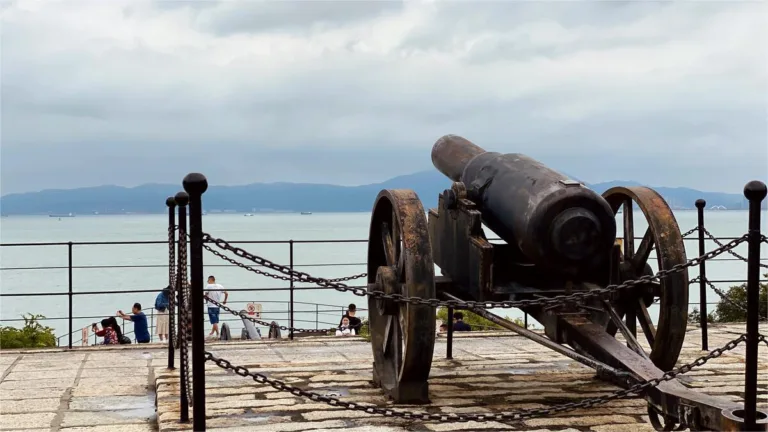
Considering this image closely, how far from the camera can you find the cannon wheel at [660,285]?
6.52 meters

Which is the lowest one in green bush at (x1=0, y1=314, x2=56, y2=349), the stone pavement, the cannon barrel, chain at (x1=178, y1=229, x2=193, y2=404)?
green bush at (x1=0, y1=314, x2=56, y2=349)

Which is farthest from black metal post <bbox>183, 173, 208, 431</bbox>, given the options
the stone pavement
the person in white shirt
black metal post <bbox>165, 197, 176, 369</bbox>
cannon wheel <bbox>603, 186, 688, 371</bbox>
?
the person in white shirt

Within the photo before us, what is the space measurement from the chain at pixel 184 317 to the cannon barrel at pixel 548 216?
228 cm

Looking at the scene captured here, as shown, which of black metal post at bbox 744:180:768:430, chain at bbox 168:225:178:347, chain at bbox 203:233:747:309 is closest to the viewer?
black metal post at bbox 744:180:768:430

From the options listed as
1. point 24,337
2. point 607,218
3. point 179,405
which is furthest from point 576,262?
point 24,337

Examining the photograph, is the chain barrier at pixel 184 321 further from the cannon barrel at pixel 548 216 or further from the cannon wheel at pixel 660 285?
the cannon wheel at pixel 660 285

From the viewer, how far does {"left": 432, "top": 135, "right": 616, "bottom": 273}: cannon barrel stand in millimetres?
6332

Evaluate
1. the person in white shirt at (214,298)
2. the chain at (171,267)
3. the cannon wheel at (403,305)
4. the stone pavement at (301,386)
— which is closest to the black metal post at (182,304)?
the stone pavement at (301,386)

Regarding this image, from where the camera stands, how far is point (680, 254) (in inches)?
258

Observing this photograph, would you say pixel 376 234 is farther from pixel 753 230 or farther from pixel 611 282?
pixel 753 230

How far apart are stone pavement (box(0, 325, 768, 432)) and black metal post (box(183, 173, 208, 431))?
69 cm

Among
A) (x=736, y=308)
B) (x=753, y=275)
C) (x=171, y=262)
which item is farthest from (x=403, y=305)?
(x=736, y=308)

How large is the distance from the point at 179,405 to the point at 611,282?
3.18 meters

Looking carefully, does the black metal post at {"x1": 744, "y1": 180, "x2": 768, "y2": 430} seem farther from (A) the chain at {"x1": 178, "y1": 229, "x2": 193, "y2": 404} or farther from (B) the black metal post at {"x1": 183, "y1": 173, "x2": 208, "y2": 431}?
(A) the chain at {"x1": 178, "y1": 229, "x2": 193, "y2": 404}
